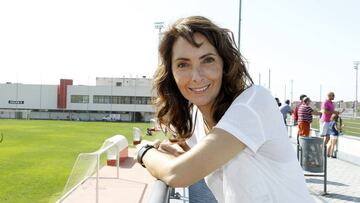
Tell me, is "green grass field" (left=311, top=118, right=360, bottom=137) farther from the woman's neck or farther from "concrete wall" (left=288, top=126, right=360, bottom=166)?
the woman's neck

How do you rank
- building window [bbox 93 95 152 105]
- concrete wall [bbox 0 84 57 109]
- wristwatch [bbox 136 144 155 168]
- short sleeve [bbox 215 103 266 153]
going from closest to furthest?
short sleeve [bbox 215 103 266 153], wristwatch [bbox 136 144 155 168], concrete wall [bbox 0 84 57 109], building window [bbox 93 95 152 105]

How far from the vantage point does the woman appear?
55.3 inches

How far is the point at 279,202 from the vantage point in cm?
144

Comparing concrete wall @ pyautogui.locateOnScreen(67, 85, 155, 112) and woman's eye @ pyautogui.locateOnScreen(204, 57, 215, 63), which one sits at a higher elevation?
woman's eye @ pyautogui.locateOnScreen(204, 57, 215, 63)

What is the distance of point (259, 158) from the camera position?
4.78 ft

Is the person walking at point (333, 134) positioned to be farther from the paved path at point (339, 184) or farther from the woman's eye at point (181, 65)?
the woman's eye at point (181, 65)

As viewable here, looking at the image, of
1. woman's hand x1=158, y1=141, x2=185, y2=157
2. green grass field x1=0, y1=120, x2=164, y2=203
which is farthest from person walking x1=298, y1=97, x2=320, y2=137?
woman's hand x1=158, y1=141, x2=185, y2=157

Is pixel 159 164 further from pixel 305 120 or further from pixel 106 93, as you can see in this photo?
pixel 106 93

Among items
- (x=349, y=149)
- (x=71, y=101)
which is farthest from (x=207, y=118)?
(x=71, y=101)

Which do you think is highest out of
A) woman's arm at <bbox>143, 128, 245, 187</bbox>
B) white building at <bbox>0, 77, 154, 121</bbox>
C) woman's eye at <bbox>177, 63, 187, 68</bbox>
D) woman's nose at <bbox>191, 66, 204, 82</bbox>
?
woman's eye at <bbox>177, 63, 187, 68</bbox>

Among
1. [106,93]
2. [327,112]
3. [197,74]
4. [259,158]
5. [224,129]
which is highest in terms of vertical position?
[197,74]

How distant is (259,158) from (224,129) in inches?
6.9

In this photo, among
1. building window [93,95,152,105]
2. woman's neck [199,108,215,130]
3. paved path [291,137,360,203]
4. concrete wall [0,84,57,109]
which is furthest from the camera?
building window [93,95,152,105]

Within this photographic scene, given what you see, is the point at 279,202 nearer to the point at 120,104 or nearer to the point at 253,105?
the point at 253,105
